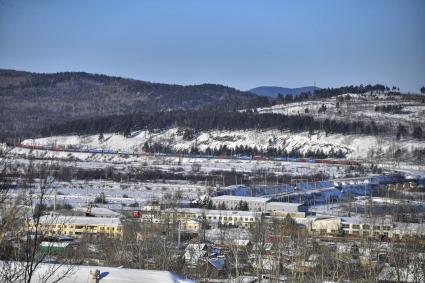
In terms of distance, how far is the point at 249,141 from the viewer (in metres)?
60.3

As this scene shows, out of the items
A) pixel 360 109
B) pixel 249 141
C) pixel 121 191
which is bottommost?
pixel 121 191

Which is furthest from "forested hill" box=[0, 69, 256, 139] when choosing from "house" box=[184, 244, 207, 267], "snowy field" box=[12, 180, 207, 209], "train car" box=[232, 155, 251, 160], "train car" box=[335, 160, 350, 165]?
"house" box=[184, 244, 207, 267]

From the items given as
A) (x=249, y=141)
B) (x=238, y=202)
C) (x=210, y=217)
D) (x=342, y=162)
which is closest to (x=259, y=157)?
(x=249, y=141)

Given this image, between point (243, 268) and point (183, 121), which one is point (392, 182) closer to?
point (243, 268)

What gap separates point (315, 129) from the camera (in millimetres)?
57625

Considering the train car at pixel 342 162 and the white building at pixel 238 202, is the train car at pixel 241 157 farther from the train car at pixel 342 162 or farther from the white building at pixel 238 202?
the white building at pixel 238 202

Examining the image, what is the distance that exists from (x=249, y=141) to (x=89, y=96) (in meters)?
63.0

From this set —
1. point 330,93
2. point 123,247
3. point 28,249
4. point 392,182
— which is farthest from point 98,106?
point 28,249

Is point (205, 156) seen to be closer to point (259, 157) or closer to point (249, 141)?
point (259, 157)

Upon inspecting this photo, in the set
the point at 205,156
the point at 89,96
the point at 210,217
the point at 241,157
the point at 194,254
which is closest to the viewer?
the point at 194,254

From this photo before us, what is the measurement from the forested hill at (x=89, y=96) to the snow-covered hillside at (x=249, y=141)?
3301cm

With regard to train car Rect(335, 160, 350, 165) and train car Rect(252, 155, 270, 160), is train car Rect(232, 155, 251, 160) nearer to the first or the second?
train car Rect(252, 155, 270, 160)

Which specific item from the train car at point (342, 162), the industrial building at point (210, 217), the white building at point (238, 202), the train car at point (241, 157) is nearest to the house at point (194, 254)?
the industrial building at point (210, 217)

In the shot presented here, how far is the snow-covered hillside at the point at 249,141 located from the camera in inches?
2039
